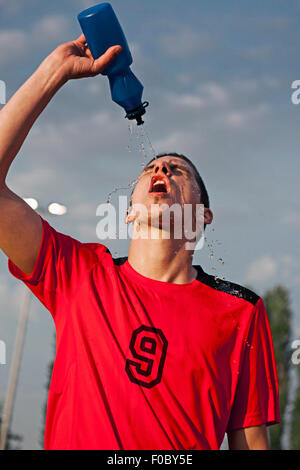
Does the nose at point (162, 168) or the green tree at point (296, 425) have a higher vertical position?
the nose at point (162, 168)

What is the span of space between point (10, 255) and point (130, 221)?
0.79 meters

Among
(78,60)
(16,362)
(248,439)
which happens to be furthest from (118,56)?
(16,362)

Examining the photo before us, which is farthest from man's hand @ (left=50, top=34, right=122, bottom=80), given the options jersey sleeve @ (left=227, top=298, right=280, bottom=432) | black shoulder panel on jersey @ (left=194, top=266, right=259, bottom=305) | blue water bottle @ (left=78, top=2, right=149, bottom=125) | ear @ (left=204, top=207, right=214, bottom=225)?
jersey sleeve @ (left=227, top=298, right=280, bottom=432)

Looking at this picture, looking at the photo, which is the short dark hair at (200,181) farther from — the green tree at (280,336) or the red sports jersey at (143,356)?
the green tree at (280,336)

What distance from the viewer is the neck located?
11.3 ft

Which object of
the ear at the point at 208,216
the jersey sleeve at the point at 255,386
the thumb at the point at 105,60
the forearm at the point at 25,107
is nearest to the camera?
the forearm at the point at 25,107

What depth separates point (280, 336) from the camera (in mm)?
37969

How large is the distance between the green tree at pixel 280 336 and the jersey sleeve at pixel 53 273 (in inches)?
1318

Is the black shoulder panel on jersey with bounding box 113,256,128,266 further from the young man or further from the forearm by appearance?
the forearm

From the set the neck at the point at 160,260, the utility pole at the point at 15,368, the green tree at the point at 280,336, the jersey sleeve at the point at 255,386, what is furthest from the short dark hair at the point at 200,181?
the green tree at the point at 280,336

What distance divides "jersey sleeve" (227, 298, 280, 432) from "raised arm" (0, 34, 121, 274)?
133 cm

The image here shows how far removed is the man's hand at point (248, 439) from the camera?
11.0 ft

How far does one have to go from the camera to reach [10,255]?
3.04m
